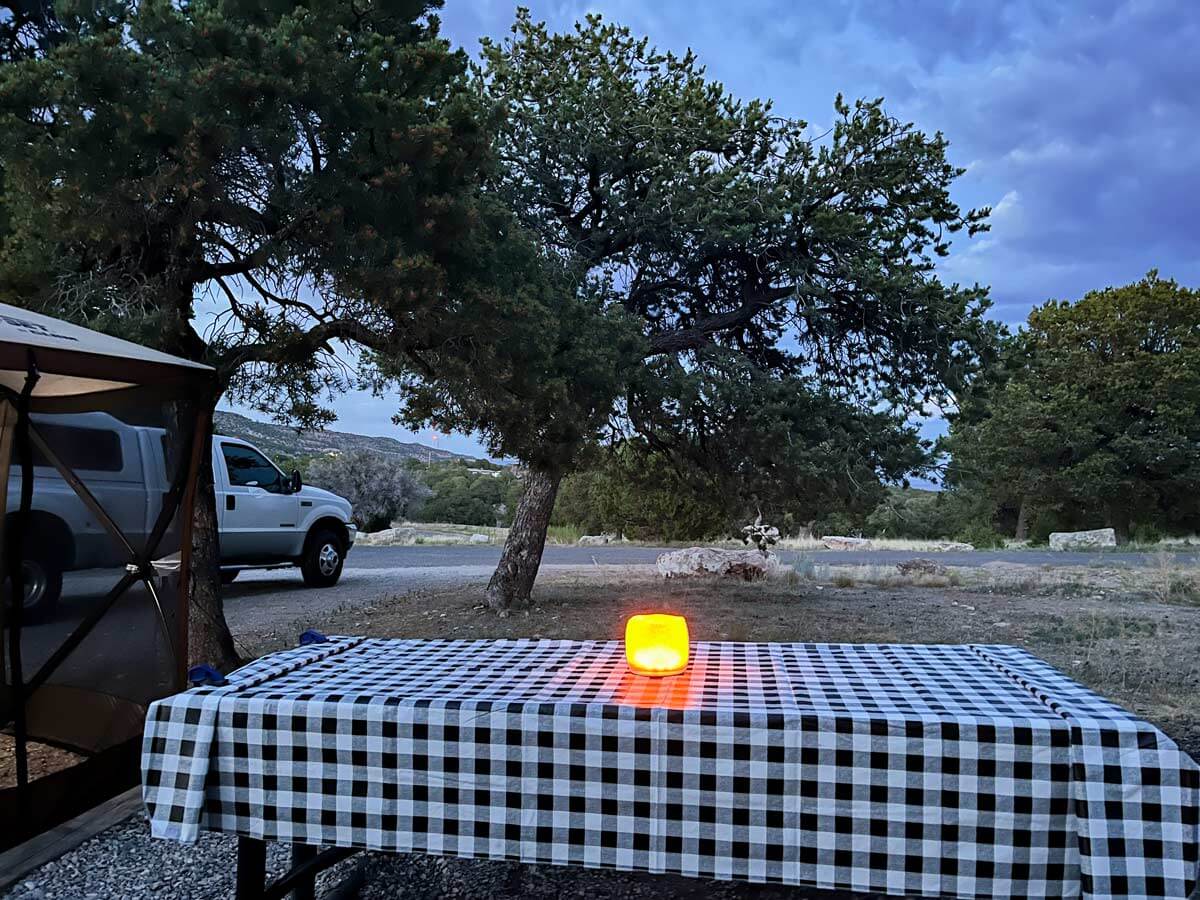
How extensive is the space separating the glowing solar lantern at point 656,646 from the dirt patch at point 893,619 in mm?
3345

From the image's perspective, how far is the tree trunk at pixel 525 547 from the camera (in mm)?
8469

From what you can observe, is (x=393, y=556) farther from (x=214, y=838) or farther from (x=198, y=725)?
(x=198, y=725)

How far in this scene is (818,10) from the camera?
21.8ft

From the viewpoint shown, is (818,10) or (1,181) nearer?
(1,181)

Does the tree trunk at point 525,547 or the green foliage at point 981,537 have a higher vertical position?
the tree trunk at point 525,547

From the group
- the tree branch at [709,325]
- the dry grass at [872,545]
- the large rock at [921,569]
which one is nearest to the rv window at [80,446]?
the tree branch at [709,325]

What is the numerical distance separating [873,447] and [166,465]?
621 cm

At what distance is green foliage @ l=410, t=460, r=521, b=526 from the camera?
3023 cm

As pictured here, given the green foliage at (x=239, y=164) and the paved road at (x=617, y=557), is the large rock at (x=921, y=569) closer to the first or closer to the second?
the paved road at (x=617, y=557)

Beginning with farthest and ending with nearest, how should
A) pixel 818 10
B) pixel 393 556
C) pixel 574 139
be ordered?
pixel 393 556
pixel 574 139
pixel 818 10

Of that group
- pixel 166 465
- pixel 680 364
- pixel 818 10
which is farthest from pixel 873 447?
pixel 166 465

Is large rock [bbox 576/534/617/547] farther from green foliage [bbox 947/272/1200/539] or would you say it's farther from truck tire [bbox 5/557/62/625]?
truck tire [bbox 5/557/62/625]

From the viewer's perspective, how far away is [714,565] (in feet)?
36.7

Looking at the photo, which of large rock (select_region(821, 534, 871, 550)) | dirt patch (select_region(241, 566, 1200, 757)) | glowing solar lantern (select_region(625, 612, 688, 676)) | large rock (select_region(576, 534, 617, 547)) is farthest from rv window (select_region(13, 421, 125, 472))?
large rock (select_region(821, 534, 871, 550))
